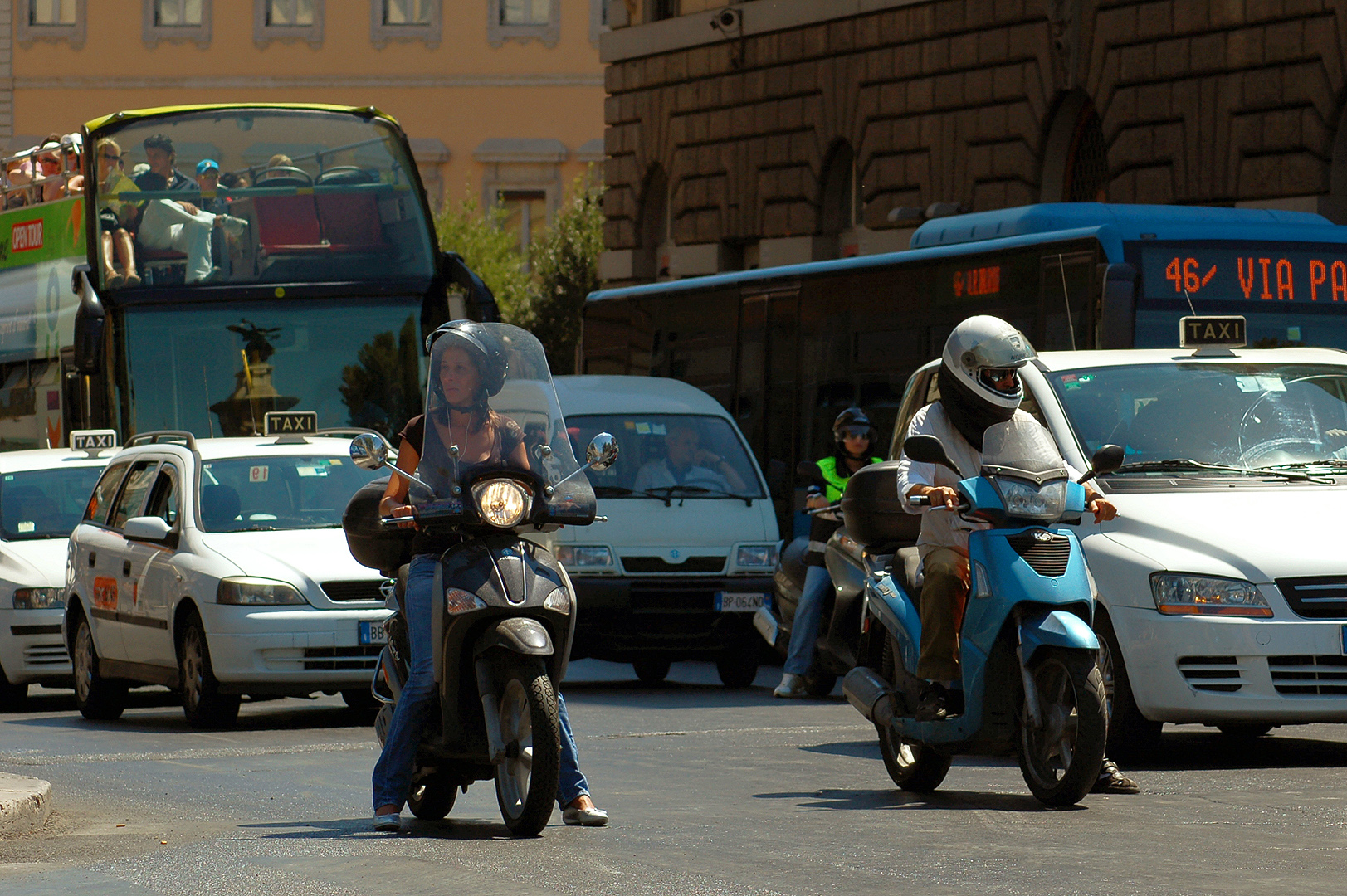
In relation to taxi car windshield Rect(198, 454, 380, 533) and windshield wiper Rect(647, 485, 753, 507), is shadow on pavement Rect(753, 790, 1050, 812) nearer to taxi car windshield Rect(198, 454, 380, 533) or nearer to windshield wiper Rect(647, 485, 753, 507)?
taxi car windshield Rect(198, 454, 380, 533)

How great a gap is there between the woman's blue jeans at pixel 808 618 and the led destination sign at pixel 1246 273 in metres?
2.50

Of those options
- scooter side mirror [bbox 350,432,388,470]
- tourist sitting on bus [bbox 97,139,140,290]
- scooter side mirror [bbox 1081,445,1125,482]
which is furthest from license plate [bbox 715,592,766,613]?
scooter side mirror [bbox 350,432,388,470]

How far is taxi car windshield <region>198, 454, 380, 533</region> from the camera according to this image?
45.2ft

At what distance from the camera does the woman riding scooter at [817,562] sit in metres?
14.7

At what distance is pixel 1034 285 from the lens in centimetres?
1559

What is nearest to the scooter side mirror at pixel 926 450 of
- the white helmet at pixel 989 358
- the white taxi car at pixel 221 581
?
the white helmet at pixel 989 358

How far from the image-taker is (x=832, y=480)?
1498cm

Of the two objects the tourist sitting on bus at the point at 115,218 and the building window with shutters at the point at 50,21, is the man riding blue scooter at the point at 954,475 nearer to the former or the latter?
the tourist sitting on bus at the point at 115,218

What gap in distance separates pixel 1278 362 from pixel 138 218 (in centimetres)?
990

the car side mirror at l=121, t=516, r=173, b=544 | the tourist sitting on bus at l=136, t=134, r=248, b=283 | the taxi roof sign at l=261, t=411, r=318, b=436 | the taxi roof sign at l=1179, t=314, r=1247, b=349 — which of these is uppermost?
the tourist sitting on bus at l=136, t=134, r=248, b=283

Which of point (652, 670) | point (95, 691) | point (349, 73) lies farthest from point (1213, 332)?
point (349, 73)

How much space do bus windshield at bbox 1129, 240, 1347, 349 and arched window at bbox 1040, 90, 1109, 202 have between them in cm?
1107

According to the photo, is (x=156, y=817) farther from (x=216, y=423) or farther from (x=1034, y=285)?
(x=216, y=423)

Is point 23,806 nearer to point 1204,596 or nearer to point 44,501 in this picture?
point 1204,596
